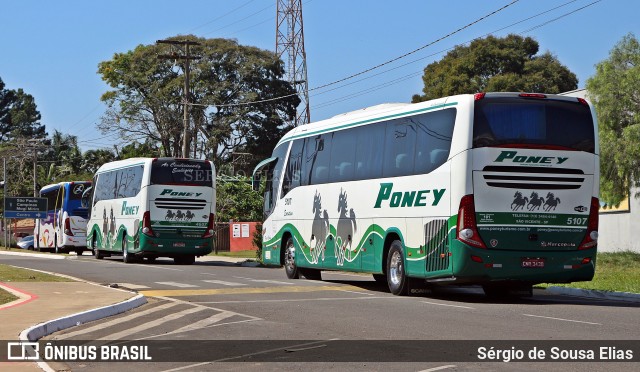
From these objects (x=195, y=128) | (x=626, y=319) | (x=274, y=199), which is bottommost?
(x=626, y=319)

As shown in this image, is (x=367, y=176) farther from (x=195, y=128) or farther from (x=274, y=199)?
(x=195, y=128)

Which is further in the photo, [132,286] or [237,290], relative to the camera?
[132,286]

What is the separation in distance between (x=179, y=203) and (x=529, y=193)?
19.7m

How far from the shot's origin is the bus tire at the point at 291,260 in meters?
25.9

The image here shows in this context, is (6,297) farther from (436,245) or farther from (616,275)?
(616,275)

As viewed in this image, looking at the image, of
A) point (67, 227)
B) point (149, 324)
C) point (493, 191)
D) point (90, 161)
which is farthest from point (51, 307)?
point (90, 161)

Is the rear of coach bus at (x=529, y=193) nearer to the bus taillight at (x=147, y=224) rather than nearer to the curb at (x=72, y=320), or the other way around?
the curb at (x=72, y=320)

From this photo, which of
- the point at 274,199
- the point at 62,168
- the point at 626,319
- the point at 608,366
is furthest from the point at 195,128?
the point at 608,366

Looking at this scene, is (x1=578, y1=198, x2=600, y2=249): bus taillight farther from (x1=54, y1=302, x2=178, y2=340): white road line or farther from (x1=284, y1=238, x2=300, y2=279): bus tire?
(x1=284, y1=238, x2=300, y2=279): bus tire

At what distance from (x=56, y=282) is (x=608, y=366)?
16007mm

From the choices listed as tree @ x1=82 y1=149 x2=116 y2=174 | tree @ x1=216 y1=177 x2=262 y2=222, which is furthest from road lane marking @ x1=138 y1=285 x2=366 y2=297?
tree @ x1=82 y1=149 x2=116 y2=174

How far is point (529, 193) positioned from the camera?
60.7 ft

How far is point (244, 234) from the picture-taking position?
57.1m

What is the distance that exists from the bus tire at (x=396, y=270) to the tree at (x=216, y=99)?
52.3m
